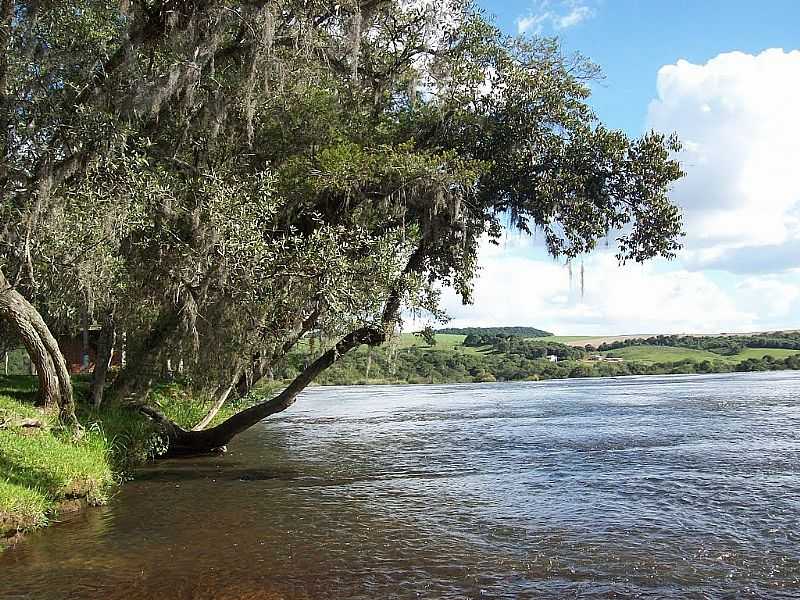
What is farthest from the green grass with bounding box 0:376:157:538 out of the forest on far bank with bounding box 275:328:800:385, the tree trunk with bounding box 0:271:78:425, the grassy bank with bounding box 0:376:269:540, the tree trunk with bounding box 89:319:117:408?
the forest on far bank with bounding box 275:328:800:385

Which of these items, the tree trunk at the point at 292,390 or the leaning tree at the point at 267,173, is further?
the tree trunk at the point at 292,390

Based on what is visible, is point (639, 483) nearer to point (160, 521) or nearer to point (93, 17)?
point (160, 521)

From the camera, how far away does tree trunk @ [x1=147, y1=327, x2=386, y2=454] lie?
57.1 feet

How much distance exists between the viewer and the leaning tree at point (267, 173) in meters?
12.4

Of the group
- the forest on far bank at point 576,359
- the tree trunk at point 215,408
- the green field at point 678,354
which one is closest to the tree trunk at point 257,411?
the tree trunk at point 215,408

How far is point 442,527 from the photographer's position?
1220cm

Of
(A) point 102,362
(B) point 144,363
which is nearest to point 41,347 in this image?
(B) point 144,363

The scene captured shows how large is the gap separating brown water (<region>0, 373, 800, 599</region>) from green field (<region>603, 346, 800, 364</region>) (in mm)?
86789

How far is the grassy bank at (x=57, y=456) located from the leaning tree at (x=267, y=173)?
903 millimetres

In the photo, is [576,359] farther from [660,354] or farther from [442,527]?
[442,527]

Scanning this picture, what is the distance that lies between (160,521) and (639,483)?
10490 mm

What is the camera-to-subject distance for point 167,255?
552 inches

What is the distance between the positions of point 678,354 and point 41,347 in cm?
10978

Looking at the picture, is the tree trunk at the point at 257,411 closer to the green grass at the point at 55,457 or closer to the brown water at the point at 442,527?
the brown water at the point at 442,527
